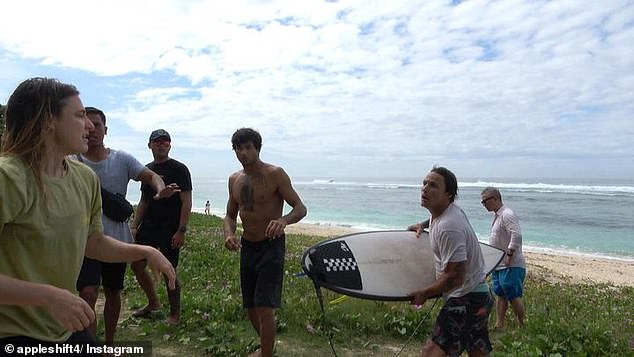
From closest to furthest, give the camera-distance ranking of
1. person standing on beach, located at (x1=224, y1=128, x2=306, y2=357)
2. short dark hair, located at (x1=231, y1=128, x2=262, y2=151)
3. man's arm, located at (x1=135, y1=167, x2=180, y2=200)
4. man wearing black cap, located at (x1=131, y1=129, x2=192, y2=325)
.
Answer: man's arm, located at (x1=135, y1=167, x2=180, y2=200), person standing on beach, located at (x1=224, y1=128, x2=306, y2=357), short dark hair, located at (x1=231, y1=128, x2=262, y2=151), man wearing black cap, located at (x1=131, y1=129, x2=192, y2=325)

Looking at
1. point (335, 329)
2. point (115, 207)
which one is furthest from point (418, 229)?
point (115, 207)

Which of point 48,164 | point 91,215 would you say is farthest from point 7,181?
point 91,215

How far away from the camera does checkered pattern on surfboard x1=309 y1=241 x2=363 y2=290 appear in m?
5.02

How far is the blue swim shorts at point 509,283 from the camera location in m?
6.48

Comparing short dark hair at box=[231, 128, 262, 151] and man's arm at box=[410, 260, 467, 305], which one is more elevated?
short dark hair at box=[231, 128, 262, 151]

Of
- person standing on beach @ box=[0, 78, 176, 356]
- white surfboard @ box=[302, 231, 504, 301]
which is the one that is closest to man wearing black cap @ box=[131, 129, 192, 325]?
white surfboard @ box=[302, 231, 504, 301]

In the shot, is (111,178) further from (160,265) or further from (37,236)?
(37,236)

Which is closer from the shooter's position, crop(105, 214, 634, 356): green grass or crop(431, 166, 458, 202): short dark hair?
crop(431, 166, 458, 202): short dark hair

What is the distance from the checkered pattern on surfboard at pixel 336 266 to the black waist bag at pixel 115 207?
1.92 metres

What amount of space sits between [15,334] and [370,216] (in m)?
42.0

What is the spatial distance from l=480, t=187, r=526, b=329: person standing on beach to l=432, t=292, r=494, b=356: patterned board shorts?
117 inches

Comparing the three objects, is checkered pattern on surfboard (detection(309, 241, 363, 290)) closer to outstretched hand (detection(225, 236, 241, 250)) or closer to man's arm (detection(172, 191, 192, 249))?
outstretched hand (detection(225, 236, 241, 250))

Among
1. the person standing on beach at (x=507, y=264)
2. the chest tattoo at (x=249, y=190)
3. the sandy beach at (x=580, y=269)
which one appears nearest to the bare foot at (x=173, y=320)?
the chest tattoo at (x=249, y=190)

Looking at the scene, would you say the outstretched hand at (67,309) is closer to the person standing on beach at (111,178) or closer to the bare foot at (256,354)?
the person standing on beach at (111,178)
